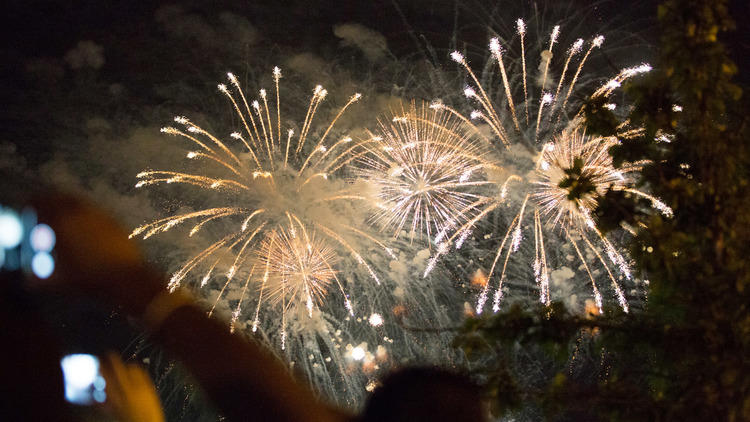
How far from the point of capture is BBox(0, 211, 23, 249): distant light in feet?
6.23

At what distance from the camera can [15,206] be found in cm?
197

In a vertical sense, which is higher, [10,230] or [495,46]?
[495,46]

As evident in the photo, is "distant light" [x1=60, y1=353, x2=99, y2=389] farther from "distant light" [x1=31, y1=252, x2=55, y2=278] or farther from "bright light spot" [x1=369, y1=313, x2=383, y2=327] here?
"bright light spot" [x1=369, y1=313, x2=383, y2=327]

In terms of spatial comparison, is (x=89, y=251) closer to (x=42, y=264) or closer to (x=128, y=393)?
(x=42, y=264)

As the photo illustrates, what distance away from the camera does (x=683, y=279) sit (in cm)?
480

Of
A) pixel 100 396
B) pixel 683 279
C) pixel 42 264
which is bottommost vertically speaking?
pixel 100 396

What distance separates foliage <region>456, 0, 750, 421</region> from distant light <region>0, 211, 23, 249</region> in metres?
3.27

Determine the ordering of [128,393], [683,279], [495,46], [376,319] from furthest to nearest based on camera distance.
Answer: [376,319], [495,46], [683,279], [128,393]

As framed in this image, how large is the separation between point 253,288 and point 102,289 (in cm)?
1771

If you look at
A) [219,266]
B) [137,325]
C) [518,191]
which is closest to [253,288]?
[219,266]

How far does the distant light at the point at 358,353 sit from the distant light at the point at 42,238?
1858 centimetres

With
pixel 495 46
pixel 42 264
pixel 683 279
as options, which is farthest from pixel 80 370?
pixel 495 46

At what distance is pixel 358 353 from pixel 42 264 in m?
18.7

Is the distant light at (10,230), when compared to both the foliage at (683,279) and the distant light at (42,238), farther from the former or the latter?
the foliage at (683,279)
